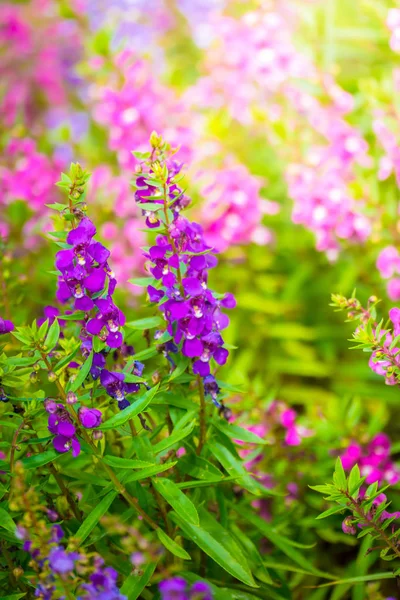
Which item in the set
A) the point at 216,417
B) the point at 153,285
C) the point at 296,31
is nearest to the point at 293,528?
the point at 216,417

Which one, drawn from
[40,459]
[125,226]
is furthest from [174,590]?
[125,226]

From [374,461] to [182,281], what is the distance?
3.79ft

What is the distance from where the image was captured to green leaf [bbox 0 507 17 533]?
4.49 feet

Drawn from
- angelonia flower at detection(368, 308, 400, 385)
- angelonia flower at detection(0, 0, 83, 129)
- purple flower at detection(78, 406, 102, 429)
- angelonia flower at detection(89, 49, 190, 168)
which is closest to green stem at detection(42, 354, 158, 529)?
purple flower at detection(78, 406, 102, 429)

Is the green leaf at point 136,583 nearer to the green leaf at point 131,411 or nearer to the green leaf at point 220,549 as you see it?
the green leaf at point 220,549

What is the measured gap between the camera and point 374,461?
2209 mm

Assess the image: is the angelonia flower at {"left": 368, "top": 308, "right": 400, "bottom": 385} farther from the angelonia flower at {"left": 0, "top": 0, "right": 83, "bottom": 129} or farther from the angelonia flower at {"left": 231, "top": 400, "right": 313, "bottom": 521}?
the angelonia flower at {"left": 0, "top": 0, "right": 83, "bottom": 129}

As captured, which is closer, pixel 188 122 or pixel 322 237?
pixel 322 237

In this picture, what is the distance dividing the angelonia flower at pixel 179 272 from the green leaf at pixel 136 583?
450mm

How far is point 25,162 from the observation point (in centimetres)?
336

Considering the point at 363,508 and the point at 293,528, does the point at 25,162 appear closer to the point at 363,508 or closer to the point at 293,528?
the point at 293,528

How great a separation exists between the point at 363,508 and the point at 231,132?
3.19m

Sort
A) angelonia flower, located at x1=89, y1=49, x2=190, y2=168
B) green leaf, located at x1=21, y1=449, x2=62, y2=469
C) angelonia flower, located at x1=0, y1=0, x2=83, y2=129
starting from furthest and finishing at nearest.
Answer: angelonia flower, located at x1=0, y1=0, x2=83, y2=129, angelonia flower, located at x1=89, y1=49, x2=190, y2=168, green leaf, located at x1=21, y1=449, x2=62, y2=469

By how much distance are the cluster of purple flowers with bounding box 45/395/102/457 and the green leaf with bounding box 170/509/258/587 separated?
0.97ft
